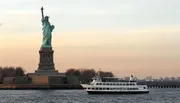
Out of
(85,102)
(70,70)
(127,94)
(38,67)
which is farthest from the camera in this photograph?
(70,70)

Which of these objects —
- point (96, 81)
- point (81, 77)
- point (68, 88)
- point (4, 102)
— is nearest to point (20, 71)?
point (81, 77)

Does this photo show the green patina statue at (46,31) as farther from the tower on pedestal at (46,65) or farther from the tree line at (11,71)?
the tree line at (11,71)

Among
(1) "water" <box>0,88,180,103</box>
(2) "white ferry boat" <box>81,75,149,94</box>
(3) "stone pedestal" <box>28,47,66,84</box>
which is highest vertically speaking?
(3) "stone pedestal" <box>28,47,66,84</box>

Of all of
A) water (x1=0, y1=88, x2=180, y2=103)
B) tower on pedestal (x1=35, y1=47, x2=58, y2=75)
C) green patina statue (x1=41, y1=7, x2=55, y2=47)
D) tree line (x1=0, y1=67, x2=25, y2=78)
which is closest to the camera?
water (x1=0, y1=88, x2=180, y2=103)

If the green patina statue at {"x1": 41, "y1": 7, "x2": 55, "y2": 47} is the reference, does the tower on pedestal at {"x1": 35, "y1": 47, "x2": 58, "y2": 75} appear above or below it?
below

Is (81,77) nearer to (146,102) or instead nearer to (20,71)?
(20,71)

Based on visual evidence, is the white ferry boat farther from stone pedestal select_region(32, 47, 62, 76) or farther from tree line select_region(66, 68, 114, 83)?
tree line select_region(66, 68, 114, 83)

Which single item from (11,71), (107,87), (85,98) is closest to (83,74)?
(11,71)

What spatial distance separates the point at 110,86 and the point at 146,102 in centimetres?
3148

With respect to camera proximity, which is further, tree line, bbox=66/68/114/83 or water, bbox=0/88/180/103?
tree line, bbox=66/68/114/83

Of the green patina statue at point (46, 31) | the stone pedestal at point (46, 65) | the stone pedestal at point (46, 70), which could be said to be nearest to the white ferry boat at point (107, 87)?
the stone pedestal at point (46, 70)

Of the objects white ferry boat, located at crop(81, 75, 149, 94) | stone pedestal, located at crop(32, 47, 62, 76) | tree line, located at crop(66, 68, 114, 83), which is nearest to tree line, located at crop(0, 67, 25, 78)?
tree line, located at crop(66, 68, 114, 83)

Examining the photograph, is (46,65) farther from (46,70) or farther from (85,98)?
(85,98)

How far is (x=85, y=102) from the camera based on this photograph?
8588 cm
